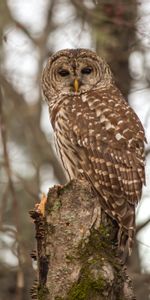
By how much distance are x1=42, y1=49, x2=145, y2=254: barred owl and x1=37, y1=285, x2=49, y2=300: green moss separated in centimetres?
66

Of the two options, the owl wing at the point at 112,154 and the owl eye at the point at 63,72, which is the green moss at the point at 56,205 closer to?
the owl wing at the point at 112,154

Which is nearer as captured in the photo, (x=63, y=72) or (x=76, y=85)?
(x=76, y=85)

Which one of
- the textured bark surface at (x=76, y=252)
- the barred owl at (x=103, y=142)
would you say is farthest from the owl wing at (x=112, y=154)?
the textured bark surface at (x=76, y=252)

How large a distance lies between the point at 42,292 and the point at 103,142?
1603mm

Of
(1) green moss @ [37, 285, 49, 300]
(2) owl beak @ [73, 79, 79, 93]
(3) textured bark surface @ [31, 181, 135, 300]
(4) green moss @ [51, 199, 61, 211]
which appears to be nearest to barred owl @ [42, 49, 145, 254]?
(2) owl beak @ [73, 79, 79, 93]

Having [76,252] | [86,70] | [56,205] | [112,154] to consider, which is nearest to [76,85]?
[86,70]

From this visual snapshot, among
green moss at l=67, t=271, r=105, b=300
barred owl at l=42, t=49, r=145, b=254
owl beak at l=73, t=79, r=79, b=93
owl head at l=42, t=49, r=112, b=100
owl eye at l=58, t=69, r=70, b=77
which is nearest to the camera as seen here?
green moss at l=67, t=271, r=105, b=300

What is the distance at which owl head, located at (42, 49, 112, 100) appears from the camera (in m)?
7.31

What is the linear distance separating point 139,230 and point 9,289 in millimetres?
1952

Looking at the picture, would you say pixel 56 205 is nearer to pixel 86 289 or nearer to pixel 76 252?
pixel 76 252

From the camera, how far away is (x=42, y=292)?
5059 millimetres

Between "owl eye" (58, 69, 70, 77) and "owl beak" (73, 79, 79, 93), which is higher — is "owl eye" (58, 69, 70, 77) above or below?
above

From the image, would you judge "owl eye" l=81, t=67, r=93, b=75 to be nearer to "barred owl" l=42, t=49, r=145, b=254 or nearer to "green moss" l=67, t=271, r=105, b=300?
"barred owl" l=42, t=49, r=145, b=254

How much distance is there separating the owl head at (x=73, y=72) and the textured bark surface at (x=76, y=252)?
2.05 meters
